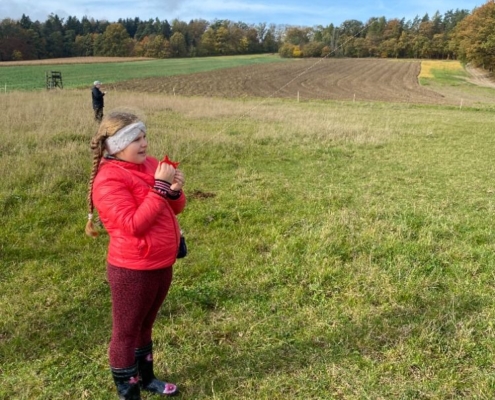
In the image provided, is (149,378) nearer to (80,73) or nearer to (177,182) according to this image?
(177,182)

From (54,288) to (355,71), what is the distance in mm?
57191

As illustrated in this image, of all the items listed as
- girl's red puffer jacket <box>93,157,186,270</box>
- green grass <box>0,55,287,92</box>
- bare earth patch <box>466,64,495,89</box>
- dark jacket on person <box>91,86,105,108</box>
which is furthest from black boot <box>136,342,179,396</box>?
bare earth patch <box>466,64,495,89</box>

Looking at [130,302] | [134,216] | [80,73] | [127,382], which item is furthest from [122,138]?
[80,73]

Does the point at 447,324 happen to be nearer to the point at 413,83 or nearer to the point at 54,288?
the point at 54,288

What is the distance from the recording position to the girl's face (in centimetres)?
238

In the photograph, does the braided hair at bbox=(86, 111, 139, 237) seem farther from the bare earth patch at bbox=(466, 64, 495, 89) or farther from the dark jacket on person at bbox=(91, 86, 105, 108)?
the bare earth patch at bbox=(466, 64, 495, 89)

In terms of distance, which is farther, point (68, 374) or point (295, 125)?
point (295, 125)

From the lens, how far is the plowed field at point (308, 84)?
34.9 m

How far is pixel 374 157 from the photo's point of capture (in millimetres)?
11125

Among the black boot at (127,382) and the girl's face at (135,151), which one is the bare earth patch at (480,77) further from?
the black boot at (127,382)

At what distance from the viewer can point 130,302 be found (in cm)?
245

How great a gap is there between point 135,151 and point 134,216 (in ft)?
1.28

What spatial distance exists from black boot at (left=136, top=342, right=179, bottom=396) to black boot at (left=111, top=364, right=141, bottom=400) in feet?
0.70

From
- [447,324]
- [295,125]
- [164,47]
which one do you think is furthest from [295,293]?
[164,47]
